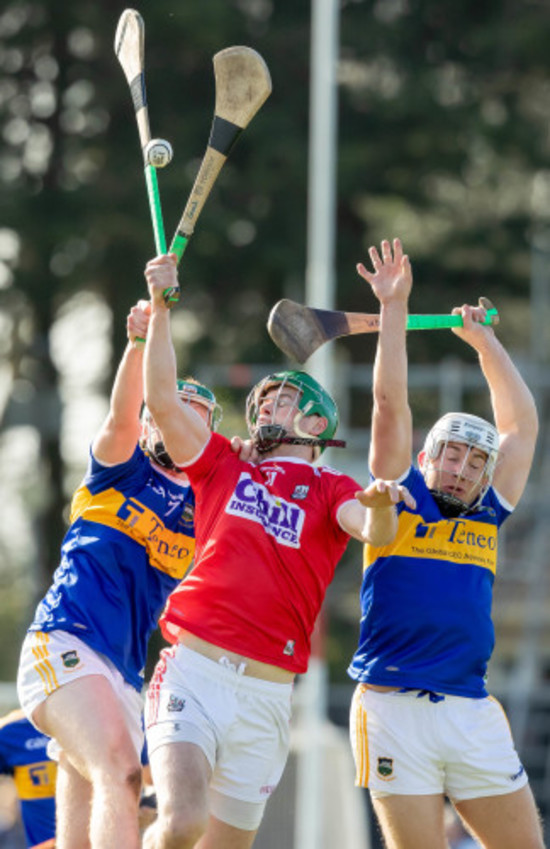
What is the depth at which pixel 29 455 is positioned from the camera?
23031mm

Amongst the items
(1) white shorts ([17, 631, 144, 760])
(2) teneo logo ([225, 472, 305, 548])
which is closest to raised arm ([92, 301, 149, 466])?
(2) teneo logo ([225, 472, 305, 548])

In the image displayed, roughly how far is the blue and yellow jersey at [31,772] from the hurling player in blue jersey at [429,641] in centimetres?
184

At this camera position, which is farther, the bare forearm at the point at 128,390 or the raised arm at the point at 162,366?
the bare forearm at the point at 128,390

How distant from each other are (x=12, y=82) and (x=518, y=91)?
21.2 ft

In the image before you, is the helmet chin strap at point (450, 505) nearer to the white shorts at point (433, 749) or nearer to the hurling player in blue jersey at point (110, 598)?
the white shorts at point (433, 749)

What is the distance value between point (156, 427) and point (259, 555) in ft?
2.84

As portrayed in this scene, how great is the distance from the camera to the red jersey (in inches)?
221

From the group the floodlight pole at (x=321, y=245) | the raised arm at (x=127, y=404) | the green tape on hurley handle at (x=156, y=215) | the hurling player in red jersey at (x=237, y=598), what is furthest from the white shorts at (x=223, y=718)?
the floodlight pole at (x=321, y=245)

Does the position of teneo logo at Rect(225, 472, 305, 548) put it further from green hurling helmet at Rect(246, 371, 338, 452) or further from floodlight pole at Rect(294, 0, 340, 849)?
floodlight pole at Rect(294, 0, 340, 849)

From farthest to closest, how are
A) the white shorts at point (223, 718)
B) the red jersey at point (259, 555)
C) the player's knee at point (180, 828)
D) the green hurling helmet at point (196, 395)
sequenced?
the green hurling helmet at point (196, 395) < the red jersey at point (259, 555) < the white shorts at point (223, 718) < the player's knee at point (180, 828)

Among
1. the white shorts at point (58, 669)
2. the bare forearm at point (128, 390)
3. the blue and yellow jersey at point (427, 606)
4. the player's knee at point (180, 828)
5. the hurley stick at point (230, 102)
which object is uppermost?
the hurley stick at point (230, 102)

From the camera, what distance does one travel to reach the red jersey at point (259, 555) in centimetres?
562

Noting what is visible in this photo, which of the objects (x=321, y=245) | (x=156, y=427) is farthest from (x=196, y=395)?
(x=321, y=245)

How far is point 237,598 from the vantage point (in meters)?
5.61
